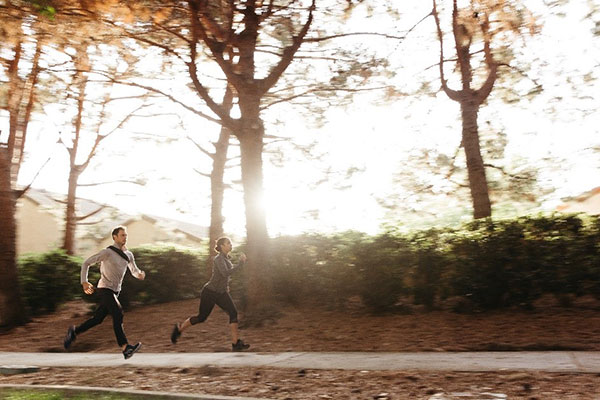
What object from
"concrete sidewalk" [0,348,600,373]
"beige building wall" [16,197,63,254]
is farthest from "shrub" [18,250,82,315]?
"beige building wall" [16,197,63,254]

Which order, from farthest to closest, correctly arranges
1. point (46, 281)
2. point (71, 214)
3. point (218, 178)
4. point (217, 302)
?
point (71, 214), point (218, 178), point (46, 281), point (217, 302)

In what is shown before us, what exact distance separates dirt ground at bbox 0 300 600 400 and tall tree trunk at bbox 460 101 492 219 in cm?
298

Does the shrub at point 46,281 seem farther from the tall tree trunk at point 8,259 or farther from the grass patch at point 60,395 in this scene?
the grass patch at point 60,395

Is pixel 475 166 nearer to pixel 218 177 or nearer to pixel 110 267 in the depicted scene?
pixel 110 267

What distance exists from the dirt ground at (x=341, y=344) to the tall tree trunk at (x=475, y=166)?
9.77 ft

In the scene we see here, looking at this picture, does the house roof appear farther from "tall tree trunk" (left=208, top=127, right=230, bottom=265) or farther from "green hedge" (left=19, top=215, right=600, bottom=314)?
"green hedge" (left=19, top=215, right=600, bottom=314)

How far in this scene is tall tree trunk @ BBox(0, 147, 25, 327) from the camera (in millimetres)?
13211

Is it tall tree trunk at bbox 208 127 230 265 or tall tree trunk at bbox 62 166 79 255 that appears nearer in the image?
tall tree trunk at bbox 208 127 230 265

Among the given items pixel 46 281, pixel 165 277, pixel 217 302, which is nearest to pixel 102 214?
pixel 46 281

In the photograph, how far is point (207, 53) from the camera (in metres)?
13.9

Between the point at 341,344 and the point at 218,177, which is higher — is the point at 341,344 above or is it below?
below

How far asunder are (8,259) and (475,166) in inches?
409

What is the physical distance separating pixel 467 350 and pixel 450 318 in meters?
1.72

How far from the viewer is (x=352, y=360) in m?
7.81
